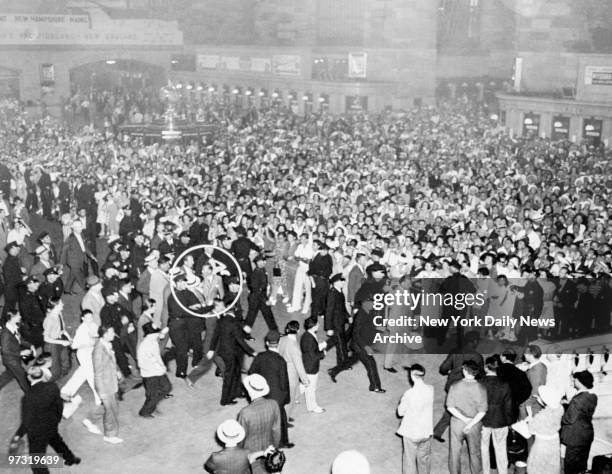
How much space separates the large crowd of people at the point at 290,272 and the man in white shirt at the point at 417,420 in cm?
2

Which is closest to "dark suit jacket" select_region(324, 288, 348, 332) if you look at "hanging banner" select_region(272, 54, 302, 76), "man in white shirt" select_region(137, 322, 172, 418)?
"man in white shirt" select_region(137, 322, 172, 418)

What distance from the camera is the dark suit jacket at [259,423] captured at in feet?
20.2

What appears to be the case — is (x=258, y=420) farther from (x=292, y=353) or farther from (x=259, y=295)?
(x=259, y=295)

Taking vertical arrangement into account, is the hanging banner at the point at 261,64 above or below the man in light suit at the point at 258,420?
above

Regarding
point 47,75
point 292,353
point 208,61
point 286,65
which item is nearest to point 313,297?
point 292,353

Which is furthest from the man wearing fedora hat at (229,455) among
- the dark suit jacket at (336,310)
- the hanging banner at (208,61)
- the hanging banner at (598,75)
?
the hanging banner at (208,61)

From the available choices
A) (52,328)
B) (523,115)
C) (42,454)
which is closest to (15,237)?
(52,328)

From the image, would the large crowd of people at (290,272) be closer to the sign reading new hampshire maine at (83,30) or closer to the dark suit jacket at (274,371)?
the dark suit jacket at (274,371)

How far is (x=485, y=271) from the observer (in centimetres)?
1021

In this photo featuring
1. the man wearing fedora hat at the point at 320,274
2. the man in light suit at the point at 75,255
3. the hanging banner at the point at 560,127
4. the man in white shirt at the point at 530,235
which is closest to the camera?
the man wearing fedora hat at the point at 320,274

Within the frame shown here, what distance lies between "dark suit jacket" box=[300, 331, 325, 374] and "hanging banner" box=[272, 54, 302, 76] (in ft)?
118

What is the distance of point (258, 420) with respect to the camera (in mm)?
6172

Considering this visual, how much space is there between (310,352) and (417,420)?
2.14 metres

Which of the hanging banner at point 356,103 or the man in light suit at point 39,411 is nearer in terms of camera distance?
the man in light suit at point 39,411
